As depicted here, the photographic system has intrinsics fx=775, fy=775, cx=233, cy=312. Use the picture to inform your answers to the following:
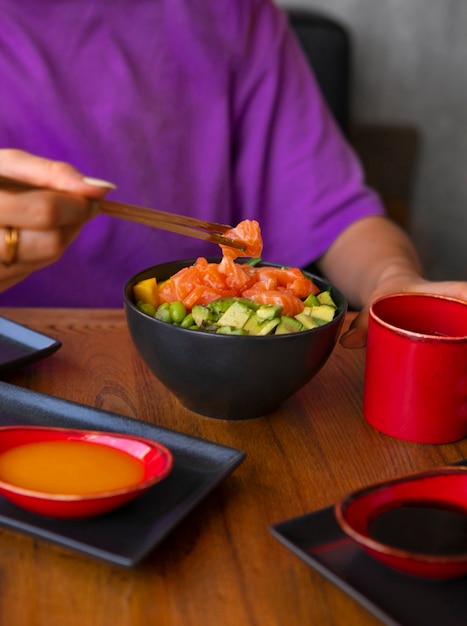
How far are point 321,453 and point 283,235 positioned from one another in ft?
2.98

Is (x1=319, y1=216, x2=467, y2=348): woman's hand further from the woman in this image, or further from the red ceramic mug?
the red ceramic mug

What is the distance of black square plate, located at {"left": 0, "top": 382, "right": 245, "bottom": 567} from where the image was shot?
0.73 metres

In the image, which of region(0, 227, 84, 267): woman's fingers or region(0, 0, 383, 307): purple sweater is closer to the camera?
region(0, 227, 84, 267): woman's fingers

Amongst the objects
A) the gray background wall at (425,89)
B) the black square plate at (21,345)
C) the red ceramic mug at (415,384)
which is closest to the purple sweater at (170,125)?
the black square plate at (21,345)

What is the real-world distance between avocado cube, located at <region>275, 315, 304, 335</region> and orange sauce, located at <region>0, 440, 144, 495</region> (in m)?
0.27

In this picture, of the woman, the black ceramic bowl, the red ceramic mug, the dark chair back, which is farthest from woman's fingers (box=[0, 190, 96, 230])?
the dark chair back

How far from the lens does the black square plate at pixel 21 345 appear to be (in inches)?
44.9

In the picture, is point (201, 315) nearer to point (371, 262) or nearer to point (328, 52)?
point (371, 262)

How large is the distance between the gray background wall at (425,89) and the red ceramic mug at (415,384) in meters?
2.18

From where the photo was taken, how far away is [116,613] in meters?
0.69

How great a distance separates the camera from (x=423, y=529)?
29.2 inches

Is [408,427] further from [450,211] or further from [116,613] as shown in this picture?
[450,211]

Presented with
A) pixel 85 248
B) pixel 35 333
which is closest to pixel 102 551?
pixel 35 333

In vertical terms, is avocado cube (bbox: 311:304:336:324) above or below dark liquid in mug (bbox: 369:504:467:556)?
above
